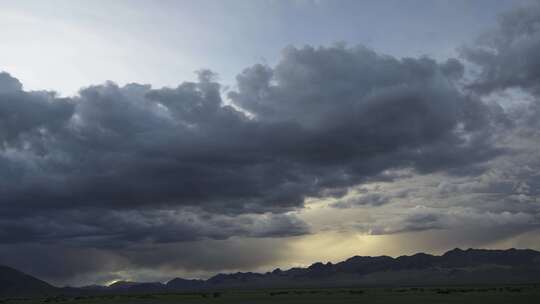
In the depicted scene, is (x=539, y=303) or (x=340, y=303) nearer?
(x=539, y=303)

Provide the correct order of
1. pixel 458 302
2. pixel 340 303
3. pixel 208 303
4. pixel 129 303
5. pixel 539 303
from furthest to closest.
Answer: pixel 129 303, pixel 208 303, pixel 340 303, pixel 458 302, pixel 539 303

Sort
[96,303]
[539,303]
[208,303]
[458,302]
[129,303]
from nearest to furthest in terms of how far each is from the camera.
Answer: [539,303]
[458,302]
[208,303]
[129,303]
[96,303]

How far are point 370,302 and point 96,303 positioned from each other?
65.1 metres

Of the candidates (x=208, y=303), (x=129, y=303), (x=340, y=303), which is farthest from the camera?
(x=129, y=303)

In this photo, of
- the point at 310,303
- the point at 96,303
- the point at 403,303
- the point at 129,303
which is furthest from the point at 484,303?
the point at 96,303

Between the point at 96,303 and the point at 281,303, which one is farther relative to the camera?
the point at 96,303

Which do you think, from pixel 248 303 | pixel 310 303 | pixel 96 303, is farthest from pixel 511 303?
pixel 96 303

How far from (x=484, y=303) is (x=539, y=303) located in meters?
8.76

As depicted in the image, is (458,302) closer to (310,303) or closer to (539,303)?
(539,303)

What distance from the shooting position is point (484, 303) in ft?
320

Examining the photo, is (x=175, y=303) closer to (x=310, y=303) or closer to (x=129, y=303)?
(x=129, y=303)

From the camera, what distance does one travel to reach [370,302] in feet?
360

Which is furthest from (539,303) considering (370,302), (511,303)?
(370,302)

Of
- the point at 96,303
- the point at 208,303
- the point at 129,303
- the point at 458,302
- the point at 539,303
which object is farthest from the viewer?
the point at 96,303
